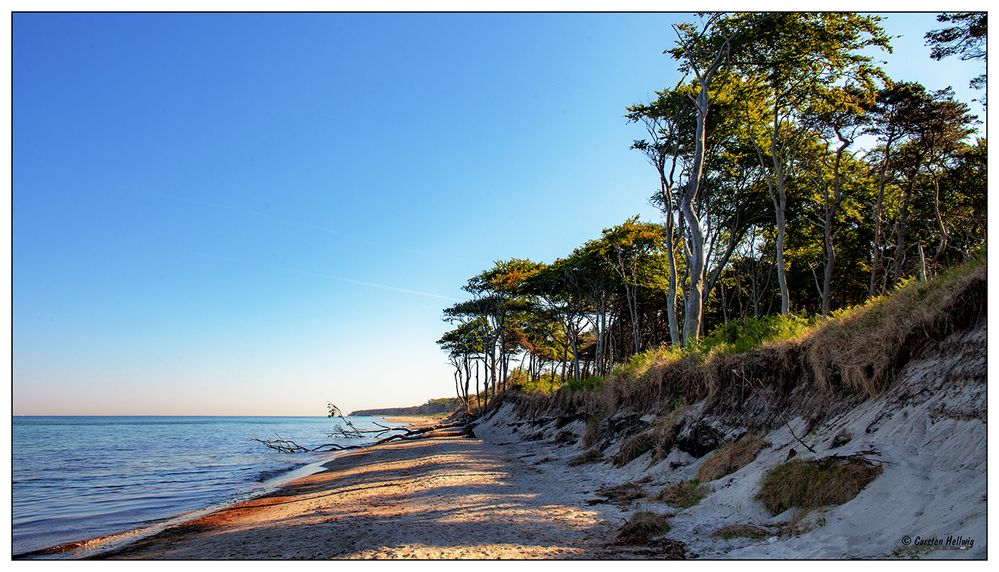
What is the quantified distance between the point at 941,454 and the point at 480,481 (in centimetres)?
984

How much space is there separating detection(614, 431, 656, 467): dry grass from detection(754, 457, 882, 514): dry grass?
599 centimetres

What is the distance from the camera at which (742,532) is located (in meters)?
7.33

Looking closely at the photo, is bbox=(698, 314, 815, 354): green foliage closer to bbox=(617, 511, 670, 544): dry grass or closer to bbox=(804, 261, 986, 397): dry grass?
bbox=(804, 261, 986, 397): dry grass

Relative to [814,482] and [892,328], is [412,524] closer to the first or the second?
[814,482]

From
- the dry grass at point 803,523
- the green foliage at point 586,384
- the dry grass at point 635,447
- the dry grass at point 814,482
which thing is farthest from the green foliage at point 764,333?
the green foliage at point 586,384

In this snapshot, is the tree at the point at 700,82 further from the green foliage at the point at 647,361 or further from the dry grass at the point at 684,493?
the dry grass at the point at 684,493

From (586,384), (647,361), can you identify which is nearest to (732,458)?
(647,361)

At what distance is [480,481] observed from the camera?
1399cm

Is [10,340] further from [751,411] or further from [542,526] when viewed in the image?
[751,411]

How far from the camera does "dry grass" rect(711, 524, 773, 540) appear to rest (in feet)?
23.2

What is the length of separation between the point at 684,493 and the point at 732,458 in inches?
49.9

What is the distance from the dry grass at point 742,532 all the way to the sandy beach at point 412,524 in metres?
1.61

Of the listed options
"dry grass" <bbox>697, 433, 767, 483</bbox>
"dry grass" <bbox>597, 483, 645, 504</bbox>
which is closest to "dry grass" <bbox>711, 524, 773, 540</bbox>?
"dry grass" <bbox>697, 433, 767, 483</bbox>

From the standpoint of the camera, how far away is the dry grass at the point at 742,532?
7086mm
